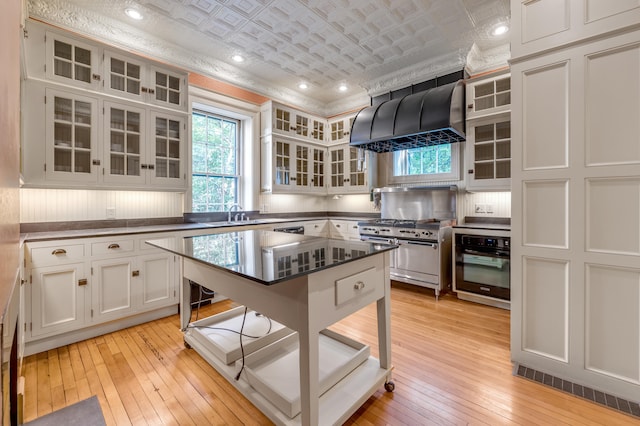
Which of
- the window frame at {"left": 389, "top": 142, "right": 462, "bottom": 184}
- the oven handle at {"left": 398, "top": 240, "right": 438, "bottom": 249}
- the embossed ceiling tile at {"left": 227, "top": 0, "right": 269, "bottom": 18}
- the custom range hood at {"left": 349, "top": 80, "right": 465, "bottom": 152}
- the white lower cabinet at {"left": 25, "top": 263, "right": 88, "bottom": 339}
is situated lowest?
the white lower cabinet at {"left": 25, "top": 263, "right": 88, "bottom": 339}

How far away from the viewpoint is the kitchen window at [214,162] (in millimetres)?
4090

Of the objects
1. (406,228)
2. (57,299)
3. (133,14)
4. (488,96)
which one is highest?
(133,14)

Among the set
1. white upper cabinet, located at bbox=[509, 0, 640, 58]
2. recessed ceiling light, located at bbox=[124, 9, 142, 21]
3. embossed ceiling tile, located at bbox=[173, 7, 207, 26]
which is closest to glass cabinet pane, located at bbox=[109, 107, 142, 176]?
recessed ceiling light, located at bbox=[124, 9, 142, 21]

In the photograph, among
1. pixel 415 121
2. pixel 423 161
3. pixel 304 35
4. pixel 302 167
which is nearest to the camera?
pixel 304 35

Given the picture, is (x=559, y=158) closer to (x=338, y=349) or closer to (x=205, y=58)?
(x=338, y=349)

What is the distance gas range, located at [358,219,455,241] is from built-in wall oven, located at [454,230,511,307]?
0.27 m

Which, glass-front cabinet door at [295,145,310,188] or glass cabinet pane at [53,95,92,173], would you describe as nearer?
glass cabinet pane at [53,95,92,173]

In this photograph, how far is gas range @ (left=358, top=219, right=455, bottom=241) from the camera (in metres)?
3.62

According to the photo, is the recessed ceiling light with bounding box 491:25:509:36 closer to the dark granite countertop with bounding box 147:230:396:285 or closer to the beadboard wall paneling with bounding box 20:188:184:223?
the dark granite countertop with bounding box 147:230:396:285

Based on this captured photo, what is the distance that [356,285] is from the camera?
1564mm

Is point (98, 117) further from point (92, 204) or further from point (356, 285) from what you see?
point (356, 285)

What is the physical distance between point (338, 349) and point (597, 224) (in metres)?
1.88

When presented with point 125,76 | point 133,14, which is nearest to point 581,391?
point 125,76

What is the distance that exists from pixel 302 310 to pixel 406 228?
113 inches
